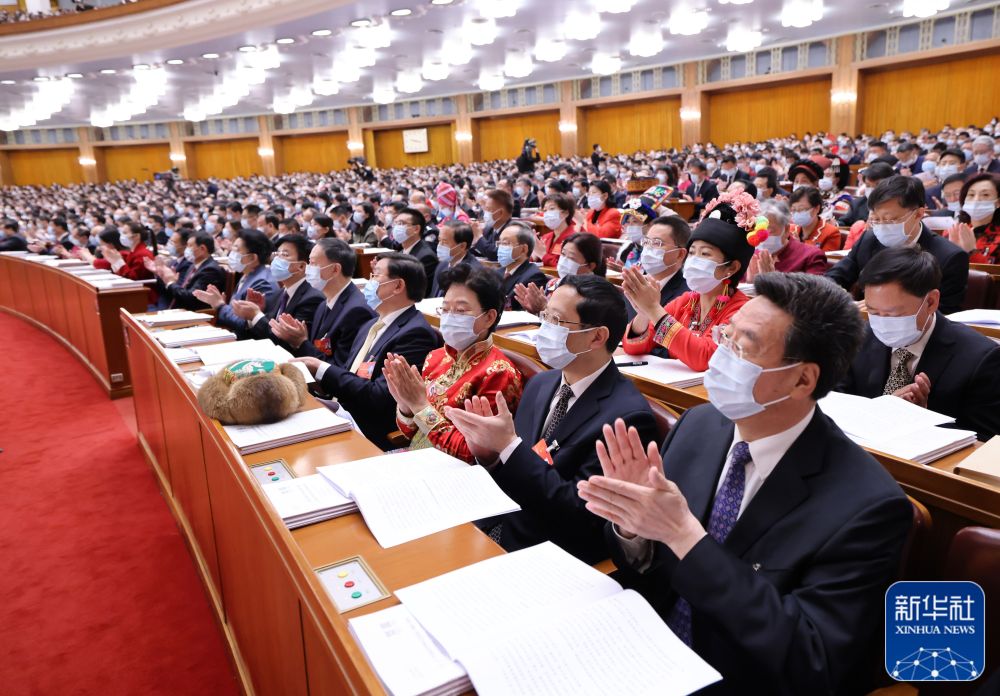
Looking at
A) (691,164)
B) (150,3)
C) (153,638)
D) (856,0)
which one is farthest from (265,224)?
(856,0)

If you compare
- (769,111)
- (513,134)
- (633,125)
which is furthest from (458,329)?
(513,134)

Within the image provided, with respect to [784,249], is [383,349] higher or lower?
lower

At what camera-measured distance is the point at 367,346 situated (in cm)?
340

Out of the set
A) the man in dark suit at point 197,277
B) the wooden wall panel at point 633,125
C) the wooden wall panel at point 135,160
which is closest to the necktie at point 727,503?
the man in dark suit at point 197,277

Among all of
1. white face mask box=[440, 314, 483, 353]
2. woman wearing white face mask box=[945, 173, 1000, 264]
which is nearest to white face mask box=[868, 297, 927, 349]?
white face mask box=[440, 314, 483, 353]

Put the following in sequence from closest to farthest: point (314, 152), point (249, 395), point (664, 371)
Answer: point (249, 395), point (664, 371), point (314, 152)

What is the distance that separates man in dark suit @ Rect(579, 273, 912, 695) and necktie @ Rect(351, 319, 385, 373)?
2.01m

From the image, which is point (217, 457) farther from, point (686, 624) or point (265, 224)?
point (265, 224)

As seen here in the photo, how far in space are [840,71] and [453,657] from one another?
20.3 meters

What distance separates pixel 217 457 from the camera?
221 centimetres

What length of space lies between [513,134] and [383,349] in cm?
2495

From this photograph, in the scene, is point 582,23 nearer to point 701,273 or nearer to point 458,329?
point 701,273

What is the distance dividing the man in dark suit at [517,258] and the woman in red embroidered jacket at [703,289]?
1642 mm

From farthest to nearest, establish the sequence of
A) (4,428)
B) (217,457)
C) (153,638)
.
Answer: (4,428) → (153,638) → (217,457)
